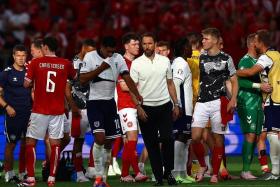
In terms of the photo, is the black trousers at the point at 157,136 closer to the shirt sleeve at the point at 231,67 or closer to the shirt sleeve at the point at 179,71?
the shirt sleeve at the point at 179,71

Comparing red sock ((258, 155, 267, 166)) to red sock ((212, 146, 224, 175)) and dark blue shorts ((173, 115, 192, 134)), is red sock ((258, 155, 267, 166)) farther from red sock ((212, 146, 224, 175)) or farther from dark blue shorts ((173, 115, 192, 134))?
dark blue shorts ((173, 115, 192, 134))

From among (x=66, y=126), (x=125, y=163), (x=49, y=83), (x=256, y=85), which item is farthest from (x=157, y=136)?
(x=66, y=126)

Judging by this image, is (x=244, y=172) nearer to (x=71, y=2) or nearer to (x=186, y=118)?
(x=186, y=118)

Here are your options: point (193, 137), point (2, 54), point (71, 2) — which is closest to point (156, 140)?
point (193, 137)

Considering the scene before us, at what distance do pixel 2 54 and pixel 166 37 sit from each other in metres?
4.84

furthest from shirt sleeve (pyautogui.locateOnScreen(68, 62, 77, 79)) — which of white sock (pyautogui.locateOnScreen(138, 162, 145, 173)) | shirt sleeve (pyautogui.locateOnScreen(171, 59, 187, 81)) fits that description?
white sock (pyautogui.locateOnScreen(138, 162, 145, 173))

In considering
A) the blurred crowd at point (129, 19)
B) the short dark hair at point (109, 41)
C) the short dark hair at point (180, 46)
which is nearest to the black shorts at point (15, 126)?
the short dark hair at point (180, 46)

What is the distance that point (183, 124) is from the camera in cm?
1797

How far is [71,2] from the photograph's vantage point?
3150 centimetres

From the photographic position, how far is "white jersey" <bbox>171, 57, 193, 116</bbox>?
17672 mm

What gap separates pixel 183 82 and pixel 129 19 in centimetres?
1353

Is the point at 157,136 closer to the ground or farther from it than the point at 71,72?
closer to the ground

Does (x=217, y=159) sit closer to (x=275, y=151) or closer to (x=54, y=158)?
(x=275, y=151)

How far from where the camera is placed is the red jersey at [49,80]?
659 inches
